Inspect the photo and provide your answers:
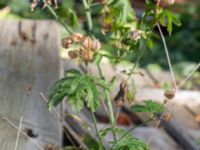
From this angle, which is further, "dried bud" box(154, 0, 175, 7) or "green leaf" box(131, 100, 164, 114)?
"green leaf" box(131, 100, 164, 114)

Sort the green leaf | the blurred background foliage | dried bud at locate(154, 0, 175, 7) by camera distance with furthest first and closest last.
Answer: the blurred background foliage
the green leaf
dried bud at locate(154, 0, 175, 7)

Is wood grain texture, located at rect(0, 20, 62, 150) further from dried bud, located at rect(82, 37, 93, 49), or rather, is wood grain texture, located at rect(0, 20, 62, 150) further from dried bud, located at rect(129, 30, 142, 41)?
dried bud, located at rect(129, 30, 142, 41)

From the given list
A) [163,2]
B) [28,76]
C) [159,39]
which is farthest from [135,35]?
[159,39]

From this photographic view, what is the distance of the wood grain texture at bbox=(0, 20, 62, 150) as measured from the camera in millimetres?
2104

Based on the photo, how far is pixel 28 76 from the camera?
104 inches

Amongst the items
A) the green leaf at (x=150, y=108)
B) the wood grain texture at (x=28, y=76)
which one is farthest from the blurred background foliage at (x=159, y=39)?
the green leaf at (x=150, y=108)

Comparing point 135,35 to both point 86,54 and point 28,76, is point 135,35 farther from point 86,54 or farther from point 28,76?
point 28,76

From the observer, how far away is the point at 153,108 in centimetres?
183

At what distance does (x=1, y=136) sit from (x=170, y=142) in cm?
110

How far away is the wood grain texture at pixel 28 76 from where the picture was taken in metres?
2.10

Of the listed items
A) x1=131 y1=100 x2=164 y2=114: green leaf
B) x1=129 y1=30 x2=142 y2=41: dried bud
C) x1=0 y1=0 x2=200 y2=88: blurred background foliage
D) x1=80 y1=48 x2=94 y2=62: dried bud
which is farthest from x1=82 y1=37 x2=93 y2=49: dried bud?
x1=0 y1=0 x2=200 y2=88: blurred background foliage

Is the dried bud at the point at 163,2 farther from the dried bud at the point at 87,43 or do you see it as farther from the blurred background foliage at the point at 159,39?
the blurred background foliage at the point at 159,39

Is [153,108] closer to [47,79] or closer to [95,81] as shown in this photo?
[95,81]

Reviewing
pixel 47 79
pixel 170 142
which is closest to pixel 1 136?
pixel 47 79
